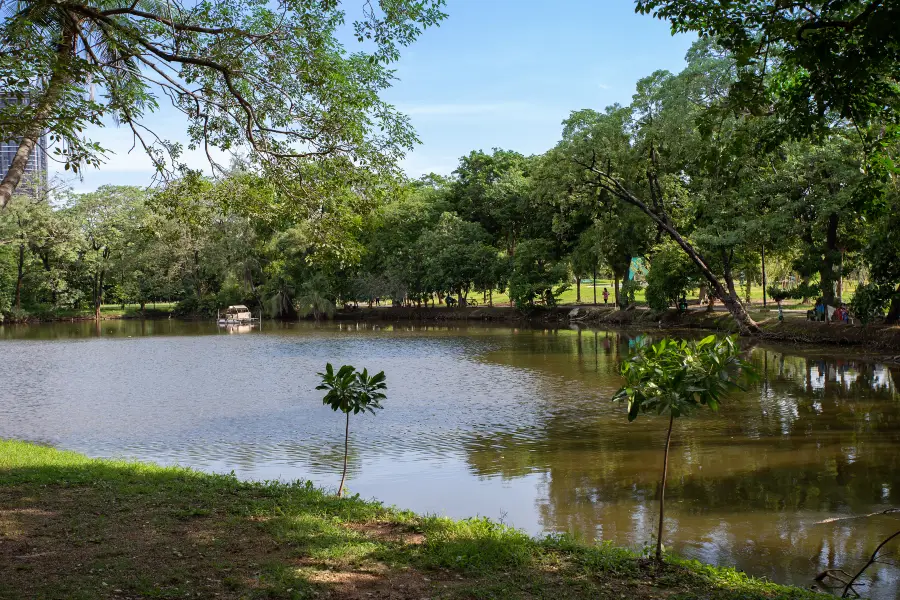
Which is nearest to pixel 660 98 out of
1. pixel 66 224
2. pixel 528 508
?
pixel 528 508

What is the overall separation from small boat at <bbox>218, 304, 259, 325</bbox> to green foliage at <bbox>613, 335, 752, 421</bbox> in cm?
5324

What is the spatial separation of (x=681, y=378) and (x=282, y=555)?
12.2 ft

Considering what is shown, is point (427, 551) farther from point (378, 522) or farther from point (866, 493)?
point (866, 493)

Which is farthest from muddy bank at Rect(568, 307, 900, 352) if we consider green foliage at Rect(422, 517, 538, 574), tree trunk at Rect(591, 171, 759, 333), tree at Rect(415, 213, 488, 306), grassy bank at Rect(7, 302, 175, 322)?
grassy bank at Rect(7, 302, 175, 322)

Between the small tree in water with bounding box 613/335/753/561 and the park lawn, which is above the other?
the park lawn

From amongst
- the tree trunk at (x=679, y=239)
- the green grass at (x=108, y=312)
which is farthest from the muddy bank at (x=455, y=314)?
the green grass at (x=108, y=312)

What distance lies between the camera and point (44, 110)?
7.84 metres

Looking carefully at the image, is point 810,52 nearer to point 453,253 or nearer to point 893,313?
point 893,313

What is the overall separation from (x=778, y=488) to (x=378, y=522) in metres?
6.49

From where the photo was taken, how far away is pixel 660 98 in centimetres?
3475

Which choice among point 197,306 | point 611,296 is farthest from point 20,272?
point 611,296

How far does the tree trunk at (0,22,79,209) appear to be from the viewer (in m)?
Answer: 7.66

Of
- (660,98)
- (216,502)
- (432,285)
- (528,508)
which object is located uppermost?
(660,98)

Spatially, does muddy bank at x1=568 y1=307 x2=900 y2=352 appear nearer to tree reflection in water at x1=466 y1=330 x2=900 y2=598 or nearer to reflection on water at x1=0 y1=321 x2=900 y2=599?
reflection on water at x1=0 y1=321 x2=900 y2=599
